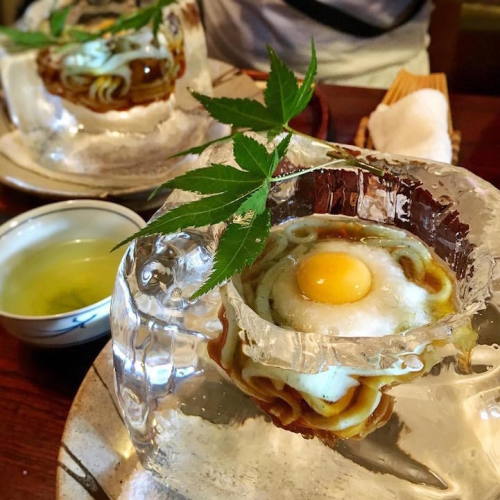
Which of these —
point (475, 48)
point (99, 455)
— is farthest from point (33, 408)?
point (475, 48)

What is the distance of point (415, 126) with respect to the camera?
1096 mm

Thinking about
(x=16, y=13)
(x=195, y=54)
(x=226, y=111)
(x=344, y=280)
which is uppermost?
(x=226, y=111)

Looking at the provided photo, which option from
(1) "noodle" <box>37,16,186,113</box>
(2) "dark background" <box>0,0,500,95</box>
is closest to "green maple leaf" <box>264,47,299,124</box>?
(1) "noodle" <box>37,16,186,113</box>

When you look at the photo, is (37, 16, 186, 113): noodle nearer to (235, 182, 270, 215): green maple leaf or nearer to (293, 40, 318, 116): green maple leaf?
(293, 40, 318, 116): green maple leaf

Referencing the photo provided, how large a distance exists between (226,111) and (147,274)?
20 centimetres

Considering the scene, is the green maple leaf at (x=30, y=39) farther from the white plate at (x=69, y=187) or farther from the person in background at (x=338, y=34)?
the person in background at (x=338, y=34)

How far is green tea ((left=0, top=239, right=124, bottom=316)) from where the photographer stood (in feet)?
2.77

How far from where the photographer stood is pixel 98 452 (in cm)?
65

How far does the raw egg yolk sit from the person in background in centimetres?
109

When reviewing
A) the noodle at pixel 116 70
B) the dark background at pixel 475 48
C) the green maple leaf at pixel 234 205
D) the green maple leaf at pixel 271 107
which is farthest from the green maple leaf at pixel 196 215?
the dark background at pixel 475 48

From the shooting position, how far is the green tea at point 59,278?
2.77ft

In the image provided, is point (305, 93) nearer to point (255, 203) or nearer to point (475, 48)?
point (255, 203)

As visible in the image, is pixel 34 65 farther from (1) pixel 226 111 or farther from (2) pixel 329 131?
(1) pixel 226 111

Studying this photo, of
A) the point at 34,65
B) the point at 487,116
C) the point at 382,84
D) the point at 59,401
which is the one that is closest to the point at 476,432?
the point at 59,401
